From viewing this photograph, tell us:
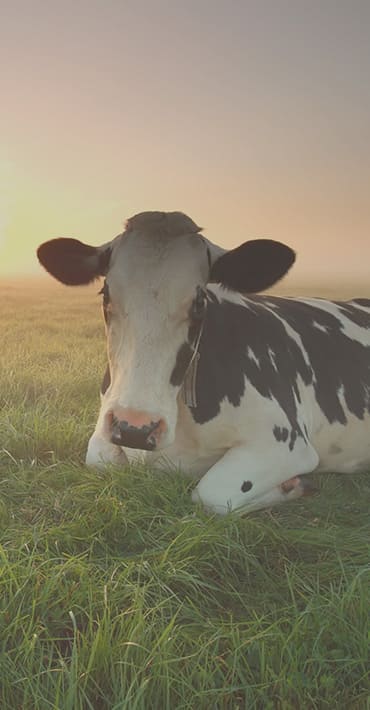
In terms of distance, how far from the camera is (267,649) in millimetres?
2387

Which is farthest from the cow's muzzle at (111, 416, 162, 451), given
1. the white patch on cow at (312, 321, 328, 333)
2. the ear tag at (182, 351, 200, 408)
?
the white patch on cow at (312, 321, 328, 333)

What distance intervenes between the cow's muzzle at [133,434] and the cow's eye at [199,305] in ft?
2.11

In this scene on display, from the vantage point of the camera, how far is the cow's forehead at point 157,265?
332 cm

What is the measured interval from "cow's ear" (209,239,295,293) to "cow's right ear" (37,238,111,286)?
0.65m

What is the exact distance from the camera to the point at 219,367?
4.07 metres

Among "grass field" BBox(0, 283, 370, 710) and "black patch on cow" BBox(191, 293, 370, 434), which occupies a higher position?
"black patch on cow" BBox(191, 293, 370, 434)

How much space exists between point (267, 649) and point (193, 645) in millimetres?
284

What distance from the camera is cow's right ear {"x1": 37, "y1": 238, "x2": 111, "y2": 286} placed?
3.71 meters

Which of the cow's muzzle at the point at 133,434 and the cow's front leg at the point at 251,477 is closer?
the cow's muzzle at the point at 133,434

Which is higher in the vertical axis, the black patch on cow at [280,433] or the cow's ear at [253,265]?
the cow's ear at [253,265]

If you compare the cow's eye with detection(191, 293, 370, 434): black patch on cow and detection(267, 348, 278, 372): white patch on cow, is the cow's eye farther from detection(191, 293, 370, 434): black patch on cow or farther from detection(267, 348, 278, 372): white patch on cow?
detection(267, 348, 278, 372): white patch on cow

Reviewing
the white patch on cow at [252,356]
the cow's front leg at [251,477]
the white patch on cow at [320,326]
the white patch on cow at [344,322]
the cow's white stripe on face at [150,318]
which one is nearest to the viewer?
the cow's white stripe on face at [150,318]

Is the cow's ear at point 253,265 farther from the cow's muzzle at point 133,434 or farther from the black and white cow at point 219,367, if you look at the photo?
the cow's muzzle at point 133,434

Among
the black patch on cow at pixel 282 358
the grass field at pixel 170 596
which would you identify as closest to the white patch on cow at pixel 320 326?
the black patch on cow at pixel 282 358
